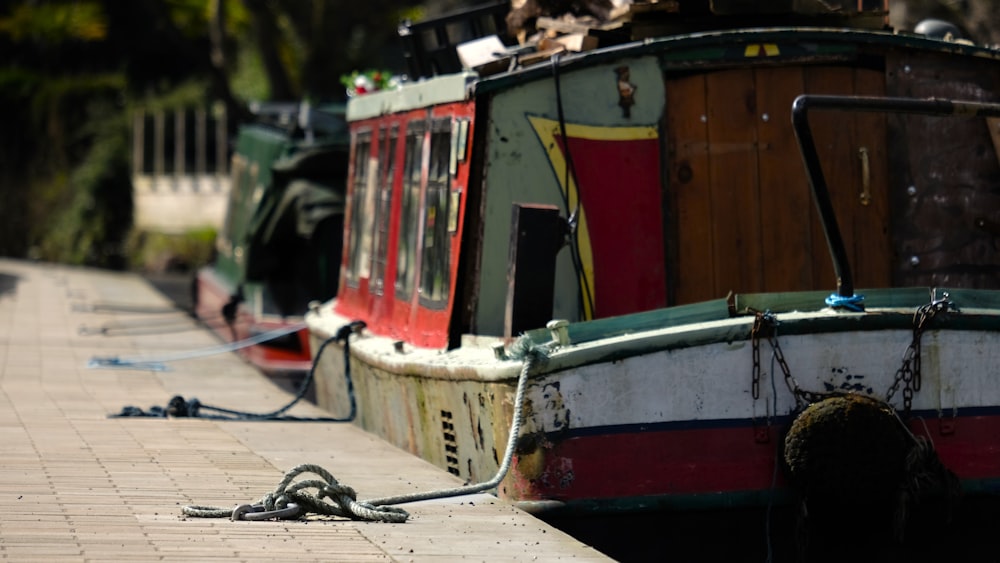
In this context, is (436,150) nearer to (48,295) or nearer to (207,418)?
(207,418)

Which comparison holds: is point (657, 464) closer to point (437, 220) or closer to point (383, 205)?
point (437, 220)

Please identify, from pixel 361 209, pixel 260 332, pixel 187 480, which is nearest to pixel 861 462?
pixel 187 480

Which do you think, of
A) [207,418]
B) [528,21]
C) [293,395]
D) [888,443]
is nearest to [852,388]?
[888,443]

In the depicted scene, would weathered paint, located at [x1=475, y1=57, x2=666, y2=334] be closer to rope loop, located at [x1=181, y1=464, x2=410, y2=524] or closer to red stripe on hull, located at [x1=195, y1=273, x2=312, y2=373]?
rope loop, located at [x1=181, y1=464, x2=410, y2=524]

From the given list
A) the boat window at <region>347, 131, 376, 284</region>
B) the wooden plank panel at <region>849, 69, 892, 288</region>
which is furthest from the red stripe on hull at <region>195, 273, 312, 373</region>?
the wooden plank panel at <region>849, 69, 892, 288</region>

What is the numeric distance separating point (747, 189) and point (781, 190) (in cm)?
17

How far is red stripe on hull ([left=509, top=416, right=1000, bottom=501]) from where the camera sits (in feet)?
24.1

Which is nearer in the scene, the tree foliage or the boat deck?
the boat deck

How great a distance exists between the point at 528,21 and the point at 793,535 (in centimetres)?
430

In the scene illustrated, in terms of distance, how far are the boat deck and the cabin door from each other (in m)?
1.75

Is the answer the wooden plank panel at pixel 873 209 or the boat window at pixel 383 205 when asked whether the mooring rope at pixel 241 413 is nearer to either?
the boat window at pixel 383 205

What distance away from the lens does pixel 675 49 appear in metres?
8.62

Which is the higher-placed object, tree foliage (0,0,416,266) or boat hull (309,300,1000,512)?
tree foliage (0,0,416,266)

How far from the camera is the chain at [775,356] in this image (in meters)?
7.23
